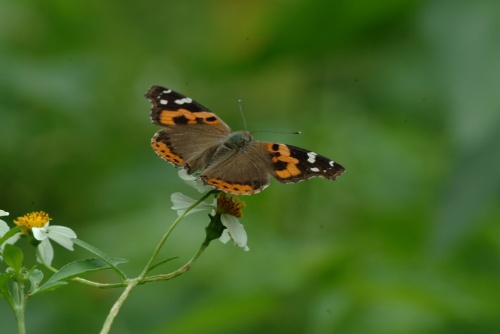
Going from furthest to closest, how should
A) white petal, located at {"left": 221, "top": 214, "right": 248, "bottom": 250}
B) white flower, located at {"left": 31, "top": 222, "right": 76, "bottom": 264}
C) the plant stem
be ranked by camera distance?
white petal, located at {"left": 221, "top": 214, "right": 248, "bottom": 250} → white flower, located at {"left": 31, "top": 222, "right": 76, "bottom": 264} → the plant stem

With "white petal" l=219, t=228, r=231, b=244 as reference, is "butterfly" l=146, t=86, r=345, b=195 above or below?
above

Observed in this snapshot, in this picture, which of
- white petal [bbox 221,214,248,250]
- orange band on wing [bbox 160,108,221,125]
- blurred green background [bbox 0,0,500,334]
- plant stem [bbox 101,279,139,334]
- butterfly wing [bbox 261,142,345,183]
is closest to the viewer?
plant stem [bbox 101,279,139,334]

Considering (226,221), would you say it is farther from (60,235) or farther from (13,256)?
(13,256)

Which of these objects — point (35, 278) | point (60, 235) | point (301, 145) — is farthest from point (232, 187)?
point (301, 145)

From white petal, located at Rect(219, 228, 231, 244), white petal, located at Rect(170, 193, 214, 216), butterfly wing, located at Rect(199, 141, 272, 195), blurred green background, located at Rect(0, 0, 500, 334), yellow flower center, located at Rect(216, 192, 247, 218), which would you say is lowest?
blurred green background, located at Rect(0, 0, 500, 334)

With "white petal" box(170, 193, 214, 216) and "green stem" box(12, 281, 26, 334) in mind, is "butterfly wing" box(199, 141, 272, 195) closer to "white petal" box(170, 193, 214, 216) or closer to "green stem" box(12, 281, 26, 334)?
"white petal" box(170, 193, 214, 216)

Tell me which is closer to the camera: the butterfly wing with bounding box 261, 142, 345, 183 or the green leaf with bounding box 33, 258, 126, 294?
the green leaf with bounding box 33, 258, 126, 294

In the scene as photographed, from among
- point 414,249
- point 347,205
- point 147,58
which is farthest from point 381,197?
point 147,58

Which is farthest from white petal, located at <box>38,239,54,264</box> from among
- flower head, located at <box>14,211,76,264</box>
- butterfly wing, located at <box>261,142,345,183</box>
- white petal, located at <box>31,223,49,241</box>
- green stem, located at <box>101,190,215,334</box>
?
butterfly wing, located at <box>261,142,345,183</box>
